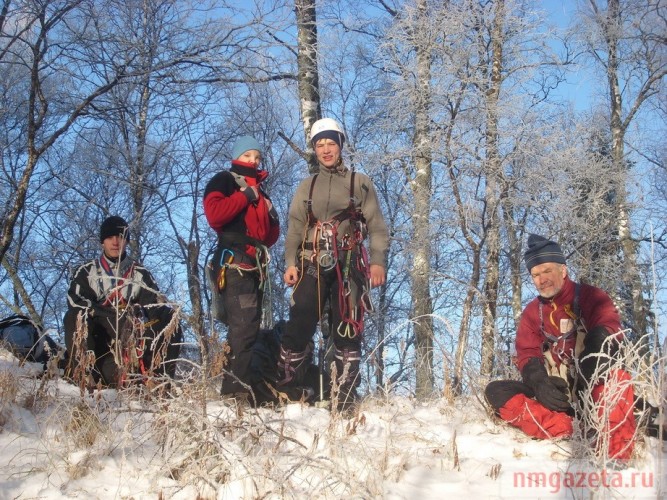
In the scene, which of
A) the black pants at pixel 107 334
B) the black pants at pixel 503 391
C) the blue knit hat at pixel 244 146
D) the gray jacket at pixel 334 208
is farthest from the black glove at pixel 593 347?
the black pants at pixel 107 334

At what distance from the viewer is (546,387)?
382 cm

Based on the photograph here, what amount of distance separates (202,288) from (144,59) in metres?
10.3

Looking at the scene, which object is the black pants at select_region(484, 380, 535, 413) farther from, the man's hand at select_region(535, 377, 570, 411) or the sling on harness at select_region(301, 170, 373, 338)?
the sling on harness at select_region(301, 170, 373, 338)

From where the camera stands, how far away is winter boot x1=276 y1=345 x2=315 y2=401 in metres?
4.71

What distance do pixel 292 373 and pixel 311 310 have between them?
0.50 meters

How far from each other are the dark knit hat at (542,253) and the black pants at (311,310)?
52.3 inches

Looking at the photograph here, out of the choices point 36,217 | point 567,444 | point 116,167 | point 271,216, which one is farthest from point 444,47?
point 36,217

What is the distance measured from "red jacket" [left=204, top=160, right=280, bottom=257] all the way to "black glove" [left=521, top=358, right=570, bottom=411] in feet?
6.90

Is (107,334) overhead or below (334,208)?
below

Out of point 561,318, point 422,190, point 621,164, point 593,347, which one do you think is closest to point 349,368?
point 561,318

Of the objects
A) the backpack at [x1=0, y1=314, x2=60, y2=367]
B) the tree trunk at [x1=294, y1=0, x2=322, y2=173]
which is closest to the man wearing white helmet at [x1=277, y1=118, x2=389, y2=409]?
the backpack at [x1=0, y1=314, x2=60, y2=367]

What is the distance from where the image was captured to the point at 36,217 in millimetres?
16234

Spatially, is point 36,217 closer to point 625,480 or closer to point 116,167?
point 116,167

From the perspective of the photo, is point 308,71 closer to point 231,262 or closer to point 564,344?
point 231,262
